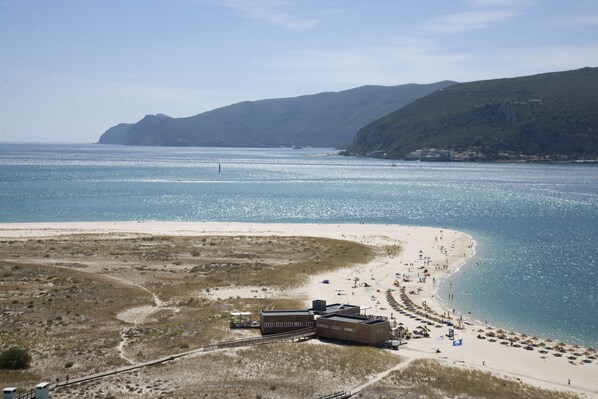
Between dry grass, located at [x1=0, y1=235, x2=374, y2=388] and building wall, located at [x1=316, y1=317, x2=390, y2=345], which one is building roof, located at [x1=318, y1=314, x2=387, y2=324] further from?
dry grass, located at [x1=0, y1=235, x2=374, y2=388]

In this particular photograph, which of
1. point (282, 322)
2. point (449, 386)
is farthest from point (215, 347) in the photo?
point (449, 386)

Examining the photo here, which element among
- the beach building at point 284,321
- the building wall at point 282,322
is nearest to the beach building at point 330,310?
the beach building at point 284,321

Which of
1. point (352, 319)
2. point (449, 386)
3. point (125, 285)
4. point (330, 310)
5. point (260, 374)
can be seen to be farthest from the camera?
point (125, 285)

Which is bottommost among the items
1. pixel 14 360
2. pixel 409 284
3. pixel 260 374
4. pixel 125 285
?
pixel 409 284

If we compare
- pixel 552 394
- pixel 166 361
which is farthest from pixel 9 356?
pixel 552 394

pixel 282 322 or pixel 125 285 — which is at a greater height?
pixel 282 322

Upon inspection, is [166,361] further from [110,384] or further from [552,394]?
[552,394]

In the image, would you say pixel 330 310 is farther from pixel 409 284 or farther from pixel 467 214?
pixel 467 214

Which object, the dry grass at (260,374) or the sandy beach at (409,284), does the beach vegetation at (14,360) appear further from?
the sandy beach at (409,284)

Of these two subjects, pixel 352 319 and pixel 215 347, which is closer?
pixel 215 347
